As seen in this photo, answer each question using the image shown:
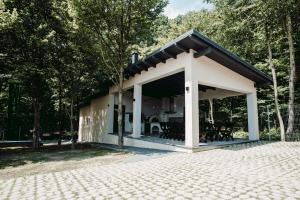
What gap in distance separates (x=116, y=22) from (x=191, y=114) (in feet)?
19.3

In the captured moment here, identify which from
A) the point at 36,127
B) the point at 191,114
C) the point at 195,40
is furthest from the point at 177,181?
the point at 36,127

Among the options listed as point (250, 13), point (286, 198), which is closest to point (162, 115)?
point (250, 13)

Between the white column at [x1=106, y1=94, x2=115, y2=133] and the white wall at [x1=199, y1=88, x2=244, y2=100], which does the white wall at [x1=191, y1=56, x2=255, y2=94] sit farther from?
the white column at [x1=106, y1=94, x2=115, y2=133]

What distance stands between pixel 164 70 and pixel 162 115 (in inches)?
328

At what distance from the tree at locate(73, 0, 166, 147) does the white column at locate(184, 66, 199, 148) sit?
12.8 feet

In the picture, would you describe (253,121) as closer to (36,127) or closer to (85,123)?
(36,127)

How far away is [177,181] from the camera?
538 centimetres

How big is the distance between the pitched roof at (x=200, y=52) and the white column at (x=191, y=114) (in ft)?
3.22

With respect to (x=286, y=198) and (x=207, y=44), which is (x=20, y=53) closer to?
(x=207, y=44)

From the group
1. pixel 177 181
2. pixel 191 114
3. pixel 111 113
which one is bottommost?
pixel 177 181

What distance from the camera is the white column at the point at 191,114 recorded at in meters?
9.57

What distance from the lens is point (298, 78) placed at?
19625 millimetres

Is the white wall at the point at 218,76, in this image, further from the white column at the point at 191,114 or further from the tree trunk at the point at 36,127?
the tree trunk at the point at 36,127

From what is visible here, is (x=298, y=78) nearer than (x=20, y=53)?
No
